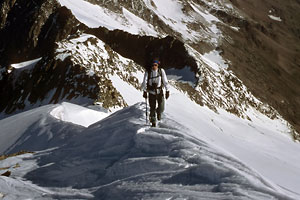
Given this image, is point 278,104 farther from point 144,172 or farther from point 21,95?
point 144,172

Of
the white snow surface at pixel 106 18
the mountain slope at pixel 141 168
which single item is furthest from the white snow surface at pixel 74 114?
the white snow surface at pixel 106 18

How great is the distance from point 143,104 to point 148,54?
1995 inches

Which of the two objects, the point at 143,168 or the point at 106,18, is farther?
the point at 106,18

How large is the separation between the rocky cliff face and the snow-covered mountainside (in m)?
0.22

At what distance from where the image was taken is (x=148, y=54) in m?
62.4

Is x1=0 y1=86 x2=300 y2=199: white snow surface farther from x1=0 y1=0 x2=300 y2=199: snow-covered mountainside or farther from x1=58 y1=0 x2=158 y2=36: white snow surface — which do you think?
x1=58 y1=0 x2=158 y2=36: white snow surface

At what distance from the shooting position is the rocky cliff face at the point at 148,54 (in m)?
31.5

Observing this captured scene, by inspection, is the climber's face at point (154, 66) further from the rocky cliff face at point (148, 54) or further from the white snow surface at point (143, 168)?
the rocky cliff face at point (148, 54)

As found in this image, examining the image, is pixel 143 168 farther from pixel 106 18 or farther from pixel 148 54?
pixel 106 18

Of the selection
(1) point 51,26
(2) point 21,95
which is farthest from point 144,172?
(1) point 51,26

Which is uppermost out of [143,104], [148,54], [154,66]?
[148,54]

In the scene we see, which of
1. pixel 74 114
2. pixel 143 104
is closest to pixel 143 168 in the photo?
pixel 143 104

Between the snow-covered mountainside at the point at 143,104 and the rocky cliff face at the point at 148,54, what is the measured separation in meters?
0.22

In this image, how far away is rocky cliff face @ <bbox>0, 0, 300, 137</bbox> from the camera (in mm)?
31469
